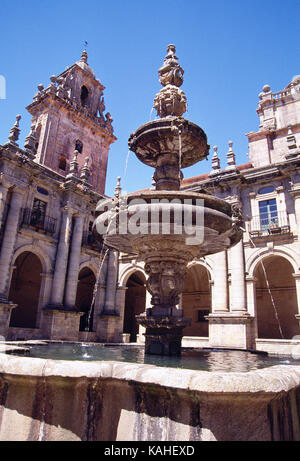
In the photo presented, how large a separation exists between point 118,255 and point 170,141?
16.3 metres

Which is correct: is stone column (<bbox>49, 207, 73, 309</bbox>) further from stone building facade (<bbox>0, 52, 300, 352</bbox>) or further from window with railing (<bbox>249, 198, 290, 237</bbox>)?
window with railing (<bbox>249, 198, 290, 237</bbox>)

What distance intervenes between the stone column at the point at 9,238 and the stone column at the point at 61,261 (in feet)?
10.7

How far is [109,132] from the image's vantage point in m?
34.3

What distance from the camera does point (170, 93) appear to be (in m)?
7.75

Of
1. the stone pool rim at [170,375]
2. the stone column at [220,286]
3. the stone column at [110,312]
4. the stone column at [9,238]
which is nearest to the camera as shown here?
the stone pool rim at [170,375]

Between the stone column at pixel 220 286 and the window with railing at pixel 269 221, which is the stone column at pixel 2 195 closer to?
the stone column at pixel 220 286

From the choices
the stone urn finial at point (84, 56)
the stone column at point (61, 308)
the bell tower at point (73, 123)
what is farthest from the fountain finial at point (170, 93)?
the stone urn finial at point (84, 56)

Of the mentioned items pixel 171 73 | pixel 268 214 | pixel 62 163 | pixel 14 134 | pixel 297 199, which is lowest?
pixel 171 73

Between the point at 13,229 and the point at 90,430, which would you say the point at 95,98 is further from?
the point at 90,430

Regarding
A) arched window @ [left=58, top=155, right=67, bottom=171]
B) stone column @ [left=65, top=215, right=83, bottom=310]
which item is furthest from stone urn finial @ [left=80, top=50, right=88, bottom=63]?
stone column @ [left=65, top=215, right=83, bottom=310]

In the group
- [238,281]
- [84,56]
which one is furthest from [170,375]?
[84,56]

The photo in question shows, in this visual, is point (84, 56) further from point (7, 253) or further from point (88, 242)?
point (7, 253)

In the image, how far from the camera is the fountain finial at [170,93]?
7.70 m

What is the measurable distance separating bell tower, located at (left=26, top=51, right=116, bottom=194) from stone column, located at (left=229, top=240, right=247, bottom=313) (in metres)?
14.6
